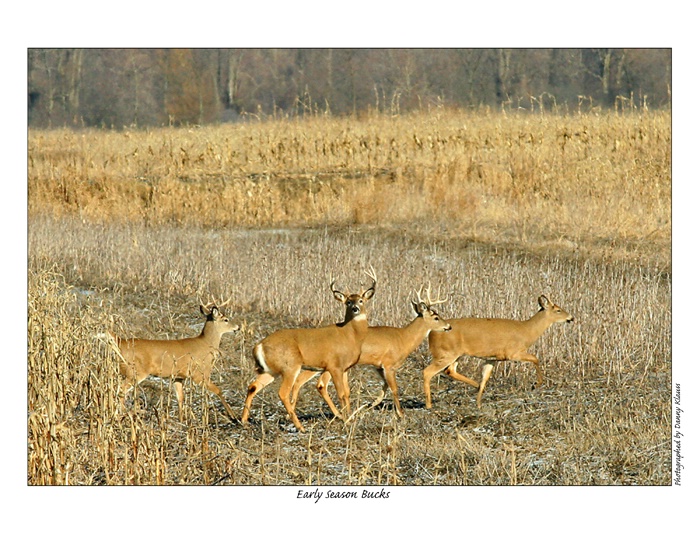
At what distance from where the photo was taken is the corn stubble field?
8.41 metres

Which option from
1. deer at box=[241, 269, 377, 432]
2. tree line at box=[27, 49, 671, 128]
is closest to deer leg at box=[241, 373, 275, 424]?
deer at box=[241, 269, 377, 432]

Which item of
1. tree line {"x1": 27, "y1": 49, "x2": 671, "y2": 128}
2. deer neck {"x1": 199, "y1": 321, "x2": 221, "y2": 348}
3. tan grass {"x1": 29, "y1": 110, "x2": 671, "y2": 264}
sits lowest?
deer neck {"x1": 199, "y1": 321, "x2": 221, "y2": 348}

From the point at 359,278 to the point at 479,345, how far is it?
4.60 metres

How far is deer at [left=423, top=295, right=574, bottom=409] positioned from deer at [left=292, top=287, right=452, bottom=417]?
16 cm

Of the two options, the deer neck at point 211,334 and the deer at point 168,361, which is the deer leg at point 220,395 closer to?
the deer at point 168,361

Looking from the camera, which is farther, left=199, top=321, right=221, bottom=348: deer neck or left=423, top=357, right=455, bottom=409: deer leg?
left=199, top=321, right=221, bottom=348: deer neck

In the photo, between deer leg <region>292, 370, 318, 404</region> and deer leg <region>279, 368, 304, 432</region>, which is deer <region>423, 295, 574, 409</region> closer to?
deer leg <region>292, 370, 318, 404</region>

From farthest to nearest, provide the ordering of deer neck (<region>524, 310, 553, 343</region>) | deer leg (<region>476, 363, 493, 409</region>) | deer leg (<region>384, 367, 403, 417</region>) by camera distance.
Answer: deer neck (<region>524, 310, 553, 343</region>), deer leg (<region>476, 363, 493, 409</region>), deer leg (<region>384, 367, 403, 417</region>)

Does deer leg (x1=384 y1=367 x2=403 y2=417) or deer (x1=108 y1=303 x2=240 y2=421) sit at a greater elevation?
deer (x1=108 y1=303 x2=240 y2=421)

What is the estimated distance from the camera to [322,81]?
29859 millimetres

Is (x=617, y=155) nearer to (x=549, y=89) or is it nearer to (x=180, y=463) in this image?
(x=549, y=89)

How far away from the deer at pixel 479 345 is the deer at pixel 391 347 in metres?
0.16
